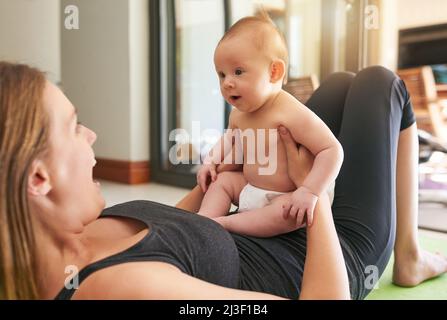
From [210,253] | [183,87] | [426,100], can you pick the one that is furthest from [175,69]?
[210,253]

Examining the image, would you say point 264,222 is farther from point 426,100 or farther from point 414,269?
point 426,100

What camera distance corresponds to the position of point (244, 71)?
34.9 inches

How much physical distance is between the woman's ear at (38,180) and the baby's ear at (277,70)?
54 cm

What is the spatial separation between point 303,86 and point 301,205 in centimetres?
194

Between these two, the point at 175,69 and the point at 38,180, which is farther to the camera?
the point at 175,69

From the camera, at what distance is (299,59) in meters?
3.19

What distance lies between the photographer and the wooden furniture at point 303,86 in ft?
8.30

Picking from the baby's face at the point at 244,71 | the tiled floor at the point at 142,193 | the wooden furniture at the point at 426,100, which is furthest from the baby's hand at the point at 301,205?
the wooden furniture at the point at 426,100

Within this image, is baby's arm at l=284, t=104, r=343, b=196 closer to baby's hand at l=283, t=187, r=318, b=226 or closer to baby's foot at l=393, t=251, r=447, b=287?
baby's hand at l=283, t=187, r=318, b=226

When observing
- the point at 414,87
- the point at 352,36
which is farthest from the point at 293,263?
the point at 414,87

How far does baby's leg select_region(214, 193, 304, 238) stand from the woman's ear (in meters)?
0.41

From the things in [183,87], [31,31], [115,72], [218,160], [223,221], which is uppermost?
[31,31]
